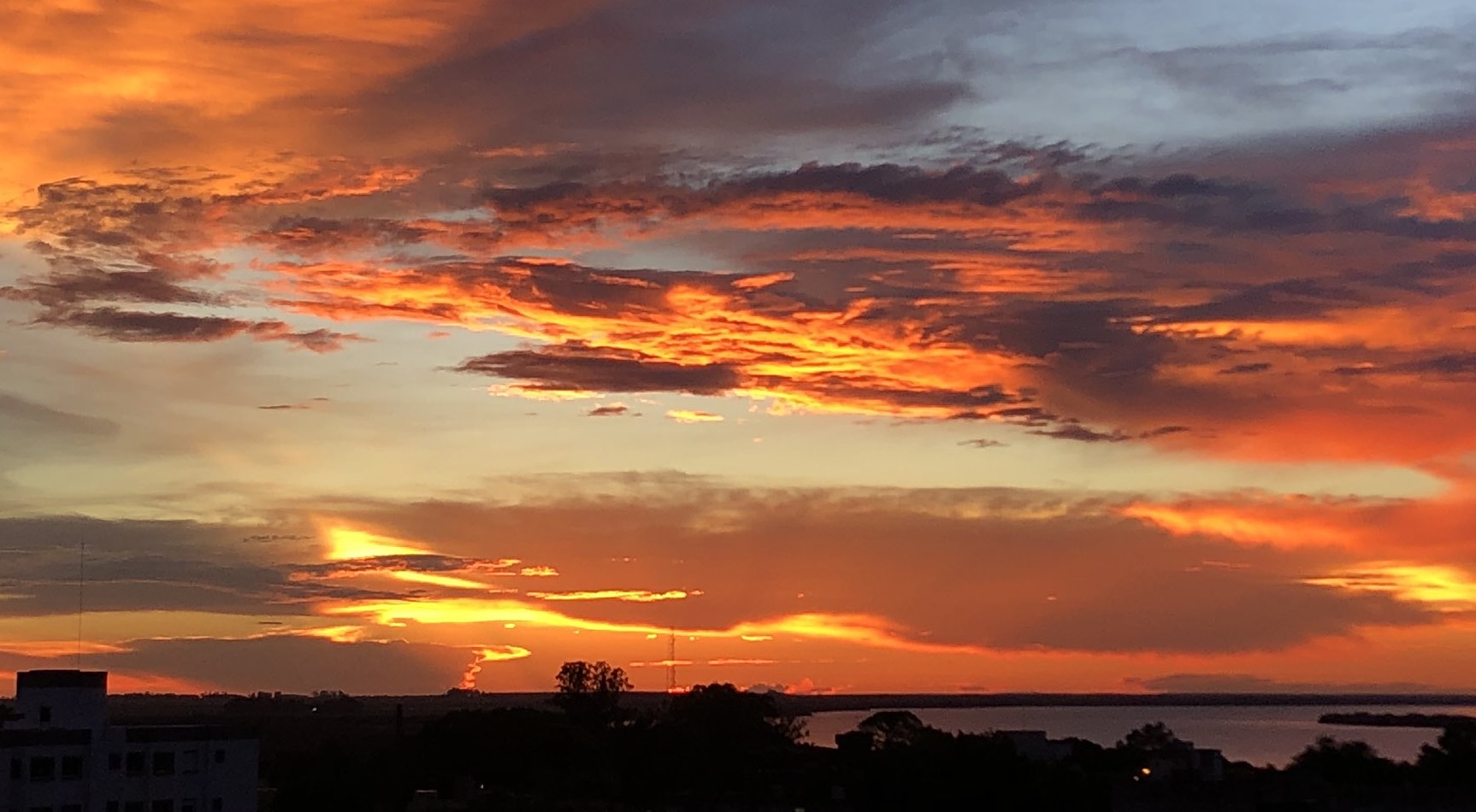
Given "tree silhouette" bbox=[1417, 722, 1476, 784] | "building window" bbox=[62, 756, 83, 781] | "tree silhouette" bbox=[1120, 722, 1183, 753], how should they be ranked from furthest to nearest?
"tree silhouette" bbox=[1120, 722, 1183, 753], "tree silhouette" bbox=[1417, 722, 1476, 784], "building window" bbox=[62, 756, 83, 781]

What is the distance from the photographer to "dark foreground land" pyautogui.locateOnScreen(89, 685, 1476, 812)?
246 feet

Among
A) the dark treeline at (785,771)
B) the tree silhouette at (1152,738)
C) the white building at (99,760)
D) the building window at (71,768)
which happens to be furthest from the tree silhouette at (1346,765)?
the building window at (71,768)

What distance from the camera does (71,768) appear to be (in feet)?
219

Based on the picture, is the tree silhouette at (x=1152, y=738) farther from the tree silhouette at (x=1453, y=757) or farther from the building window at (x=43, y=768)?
the building window at (x=43, y=768)

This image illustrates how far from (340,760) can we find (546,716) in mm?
45163

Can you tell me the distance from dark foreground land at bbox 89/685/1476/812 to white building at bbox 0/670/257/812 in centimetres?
698

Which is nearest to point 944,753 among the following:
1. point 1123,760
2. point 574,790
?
point 574,790

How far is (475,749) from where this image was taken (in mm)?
118875

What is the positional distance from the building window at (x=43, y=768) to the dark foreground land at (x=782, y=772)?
1308 cm

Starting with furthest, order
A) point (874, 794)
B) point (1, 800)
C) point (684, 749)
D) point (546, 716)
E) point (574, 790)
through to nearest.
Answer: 1. point (546, 716)
2. point (684, 749)
3. point (574, 790)
4. point (874, 794)
5. point (1, 800)

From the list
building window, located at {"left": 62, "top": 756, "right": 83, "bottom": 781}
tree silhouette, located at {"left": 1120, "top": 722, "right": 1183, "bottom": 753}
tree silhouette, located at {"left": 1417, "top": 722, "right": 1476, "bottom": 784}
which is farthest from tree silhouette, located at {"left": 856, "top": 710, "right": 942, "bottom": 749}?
building window, located at {"left": 62, "top": 756, "right": 83, "bottom": 781}

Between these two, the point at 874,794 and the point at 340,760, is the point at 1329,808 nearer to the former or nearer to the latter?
the point at 874,794

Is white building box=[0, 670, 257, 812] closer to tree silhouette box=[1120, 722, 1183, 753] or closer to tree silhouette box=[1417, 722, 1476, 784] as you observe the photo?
tree silhouette box=[1417, 722, 1476, 784]

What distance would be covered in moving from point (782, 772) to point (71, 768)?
179ft
